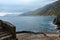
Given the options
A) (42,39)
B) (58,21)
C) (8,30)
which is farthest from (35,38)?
(58,21)

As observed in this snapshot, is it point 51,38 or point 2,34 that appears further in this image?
point 51,38

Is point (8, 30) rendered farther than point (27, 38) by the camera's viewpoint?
No

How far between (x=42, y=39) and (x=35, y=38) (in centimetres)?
65

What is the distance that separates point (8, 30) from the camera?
10.3 meters

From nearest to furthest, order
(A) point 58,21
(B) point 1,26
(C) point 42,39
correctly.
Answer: (B) point 1,26 < (C) point 42,39 < (A) point 58,21

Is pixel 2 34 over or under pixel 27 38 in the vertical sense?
over

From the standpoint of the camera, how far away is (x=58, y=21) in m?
67.7

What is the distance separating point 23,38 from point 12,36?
11.6 ft

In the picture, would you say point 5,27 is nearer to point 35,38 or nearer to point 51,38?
point 35,38

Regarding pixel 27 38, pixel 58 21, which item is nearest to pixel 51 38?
pixel 27 38

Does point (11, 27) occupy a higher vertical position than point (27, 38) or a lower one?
higher

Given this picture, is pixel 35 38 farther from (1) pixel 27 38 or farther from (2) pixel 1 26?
(2) pixel 1 26

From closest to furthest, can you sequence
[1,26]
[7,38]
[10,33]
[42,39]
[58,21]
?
[7,38] < [10,33] < [1,26] < [42,39] < [58,21]

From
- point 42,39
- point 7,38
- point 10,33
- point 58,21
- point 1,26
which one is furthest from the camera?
point 58,21
